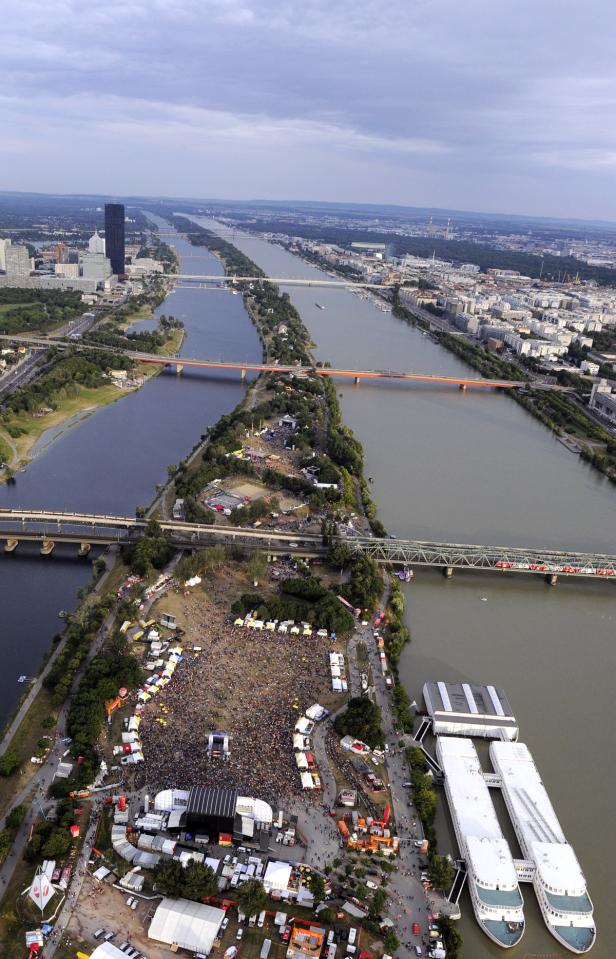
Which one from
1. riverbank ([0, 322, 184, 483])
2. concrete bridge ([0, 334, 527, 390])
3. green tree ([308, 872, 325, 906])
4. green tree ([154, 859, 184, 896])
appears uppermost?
concrete bridge ([0, 334, 527, 390])

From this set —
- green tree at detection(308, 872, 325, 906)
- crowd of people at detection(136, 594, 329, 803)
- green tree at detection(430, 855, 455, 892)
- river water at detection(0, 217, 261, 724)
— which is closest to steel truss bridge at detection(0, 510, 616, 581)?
river water at detection(0, 217, 261, 724)

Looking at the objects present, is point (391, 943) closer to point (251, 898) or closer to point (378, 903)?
point (378, 903)

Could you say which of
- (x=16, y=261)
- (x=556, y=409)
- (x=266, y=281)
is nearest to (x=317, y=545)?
(x=556, y=409)

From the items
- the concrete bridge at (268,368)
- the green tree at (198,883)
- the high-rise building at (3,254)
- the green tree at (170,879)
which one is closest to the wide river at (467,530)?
Answer: the concrete bridge at (268,368)

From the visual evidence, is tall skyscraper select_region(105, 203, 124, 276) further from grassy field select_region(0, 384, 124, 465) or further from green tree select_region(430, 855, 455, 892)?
green tree select_region(430, 855, 455, 892)

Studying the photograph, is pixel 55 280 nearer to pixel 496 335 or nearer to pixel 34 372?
pixel 34 372

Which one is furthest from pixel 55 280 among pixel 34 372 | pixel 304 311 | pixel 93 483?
pixel 93 483
